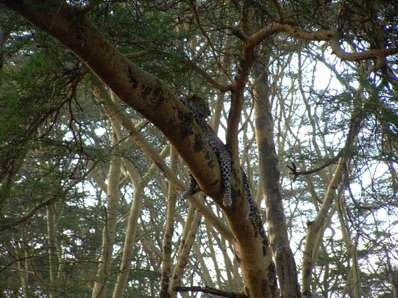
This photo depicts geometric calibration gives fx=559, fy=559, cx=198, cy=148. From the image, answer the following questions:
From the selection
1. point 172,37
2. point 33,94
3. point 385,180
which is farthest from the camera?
point 385,180

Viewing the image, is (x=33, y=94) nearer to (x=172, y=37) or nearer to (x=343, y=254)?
(x=172, y=37)

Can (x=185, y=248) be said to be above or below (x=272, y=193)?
below

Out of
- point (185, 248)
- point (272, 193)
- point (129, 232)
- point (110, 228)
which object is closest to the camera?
point (272, 193)

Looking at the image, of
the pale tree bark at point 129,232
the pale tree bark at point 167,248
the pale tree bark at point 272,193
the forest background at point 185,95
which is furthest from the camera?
the pale tree bark at point 129,232

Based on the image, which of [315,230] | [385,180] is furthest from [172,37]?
[385,180]

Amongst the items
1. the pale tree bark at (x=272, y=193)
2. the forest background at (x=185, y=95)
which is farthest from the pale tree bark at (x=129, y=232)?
the pale tree bark at (x=272, y=193)

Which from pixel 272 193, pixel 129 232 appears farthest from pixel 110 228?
pixel 272 193

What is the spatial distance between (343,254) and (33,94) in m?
8.57

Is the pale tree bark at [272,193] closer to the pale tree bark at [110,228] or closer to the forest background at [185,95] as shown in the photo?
the forest background at [185,95]

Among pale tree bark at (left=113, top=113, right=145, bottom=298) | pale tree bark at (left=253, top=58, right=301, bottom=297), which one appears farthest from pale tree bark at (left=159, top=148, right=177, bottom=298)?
pale tree bark at (left=253, top=58, right=301, bottom=297)

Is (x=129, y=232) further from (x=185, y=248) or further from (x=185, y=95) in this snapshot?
(x=185, y=95)

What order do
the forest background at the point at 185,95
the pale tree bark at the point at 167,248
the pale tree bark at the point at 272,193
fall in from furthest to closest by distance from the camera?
the pale tree bark at the point at 167,248 < the pale tree bark at the point at 272,193 < the forest background at the point at 185,95

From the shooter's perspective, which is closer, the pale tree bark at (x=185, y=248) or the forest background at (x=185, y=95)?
the forest background at (x=185, y=95)

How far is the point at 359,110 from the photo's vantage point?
5332mm
